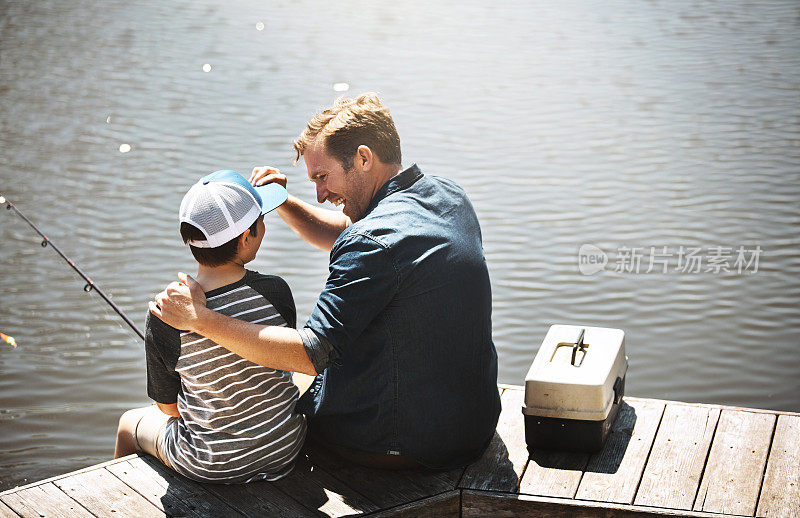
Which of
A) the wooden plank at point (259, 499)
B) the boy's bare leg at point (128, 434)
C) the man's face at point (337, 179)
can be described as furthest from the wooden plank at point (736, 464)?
the boy's bare leg at point (128, 434)

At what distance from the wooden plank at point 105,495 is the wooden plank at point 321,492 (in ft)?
1.03

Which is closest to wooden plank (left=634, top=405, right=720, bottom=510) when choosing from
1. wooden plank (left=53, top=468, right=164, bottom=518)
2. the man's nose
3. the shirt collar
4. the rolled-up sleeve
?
the rolled-up sleeve

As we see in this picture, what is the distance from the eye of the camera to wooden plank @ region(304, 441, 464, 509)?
7.92 feet

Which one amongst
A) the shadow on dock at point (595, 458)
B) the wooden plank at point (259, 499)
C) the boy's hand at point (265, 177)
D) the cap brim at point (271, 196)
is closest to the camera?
the wooden plank at point (259, 499)

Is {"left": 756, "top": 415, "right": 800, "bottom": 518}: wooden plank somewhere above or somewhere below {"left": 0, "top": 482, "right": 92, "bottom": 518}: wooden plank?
below

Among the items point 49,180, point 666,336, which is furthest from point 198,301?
point 49,180

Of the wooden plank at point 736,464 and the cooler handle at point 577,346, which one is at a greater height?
the cooler handle at point 577,346

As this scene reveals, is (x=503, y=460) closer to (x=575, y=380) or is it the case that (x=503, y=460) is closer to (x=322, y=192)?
(x=575, y=380)

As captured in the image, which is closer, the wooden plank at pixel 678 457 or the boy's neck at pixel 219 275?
the boy's neck at pixel 219 275

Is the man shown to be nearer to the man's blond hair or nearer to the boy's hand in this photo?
the man's blond hair

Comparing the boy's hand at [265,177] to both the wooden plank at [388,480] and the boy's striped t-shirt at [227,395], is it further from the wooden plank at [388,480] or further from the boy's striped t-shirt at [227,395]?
the wooden plank at [388,480]

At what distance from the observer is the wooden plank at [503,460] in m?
2.48

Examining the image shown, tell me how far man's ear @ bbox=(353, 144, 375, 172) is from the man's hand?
494mm

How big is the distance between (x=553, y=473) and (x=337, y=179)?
0.90 m
